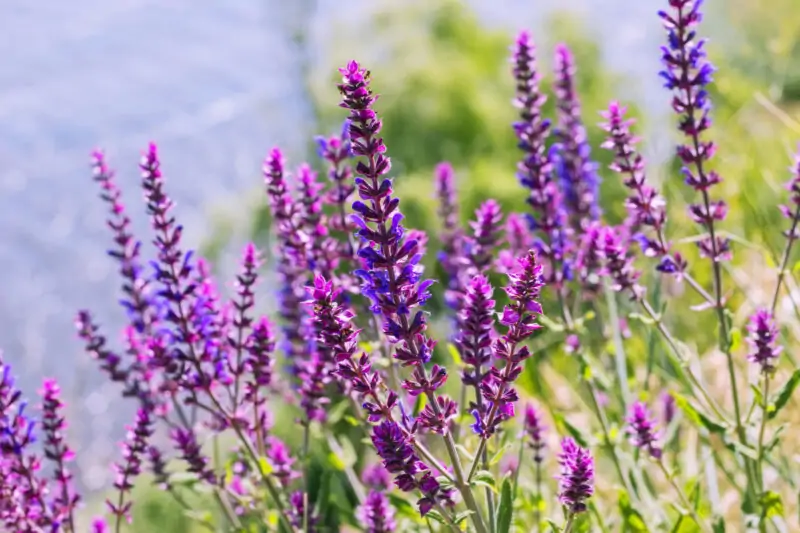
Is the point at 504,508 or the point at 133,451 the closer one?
the point at 504,508

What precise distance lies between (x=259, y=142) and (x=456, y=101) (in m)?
3.37

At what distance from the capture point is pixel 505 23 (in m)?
8.55

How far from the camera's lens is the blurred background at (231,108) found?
657cm

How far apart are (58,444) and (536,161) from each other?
106 centimetres

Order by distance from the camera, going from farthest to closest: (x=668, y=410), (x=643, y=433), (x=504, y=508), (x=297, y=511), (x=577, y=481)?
(x=668, y=410) → (x=297, y=511) → (x=643, y=433) → (x=504, y=508) → (x=577, y=481)

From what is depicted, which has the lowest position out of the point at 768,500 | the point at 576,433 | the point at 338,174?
the point at 768,500

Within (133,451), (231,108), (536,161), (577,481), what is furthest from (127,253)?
(231,108)

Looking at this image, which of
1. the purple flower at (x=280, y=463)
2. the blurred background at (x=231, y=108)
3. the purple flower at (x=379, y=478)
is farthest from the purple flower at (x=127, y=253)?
the blurred background at (x=231, y=108)

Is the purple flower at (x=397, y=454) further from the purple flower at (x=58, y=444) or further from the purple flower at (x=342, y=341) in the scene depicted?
the purple flower at (x=58, y=444)

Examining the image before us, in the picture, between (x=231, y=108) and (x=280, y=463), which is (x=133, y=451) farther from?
(x=231, y=108)

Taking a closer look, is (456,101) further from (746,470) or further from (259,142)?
(746,470)

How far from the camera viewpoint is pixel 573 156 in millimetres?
2049

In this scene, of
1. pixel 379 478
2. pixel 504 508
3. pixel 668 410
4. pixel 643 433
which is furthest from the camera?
pixel 668 410

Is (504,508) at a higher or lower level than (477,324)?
lower
